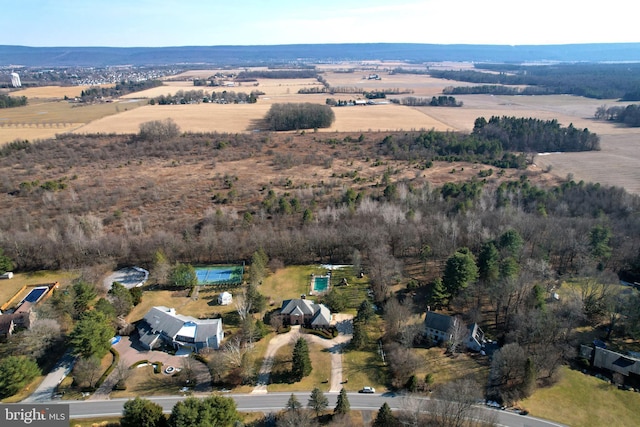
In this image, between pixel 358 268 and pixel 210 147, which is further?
pixel 210 147

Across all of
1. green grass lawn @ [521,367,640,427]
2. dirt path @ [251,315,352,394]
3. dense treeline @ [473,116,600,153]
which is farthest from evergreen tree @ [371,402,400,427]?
dense treeline @ [473,116,600,153]

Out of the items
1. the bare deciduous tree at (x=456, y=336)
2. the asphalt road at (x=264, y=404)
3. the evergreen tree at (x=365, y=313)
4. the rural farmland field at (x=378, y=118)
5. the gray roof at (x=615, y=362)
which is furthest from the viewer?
the rural farmland field at (x=378, y=118)

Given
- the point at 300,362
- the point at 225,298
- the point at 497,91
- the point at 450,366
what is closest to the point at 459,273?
the point at 450,366

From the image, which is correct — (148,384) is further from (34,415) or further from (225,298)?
(225,298)

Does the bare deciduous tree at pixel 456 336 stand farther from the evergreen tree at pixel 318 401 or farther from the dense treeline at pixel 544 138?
the dense treeline at pixel 544 138

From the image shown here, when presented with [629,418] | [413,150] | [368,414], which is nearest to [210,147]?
[413,150]

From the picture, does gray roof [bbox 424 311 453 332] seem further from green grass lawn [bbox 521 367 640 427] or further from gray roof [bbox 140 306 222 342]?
gray roof [bbox 140 306 222 342]

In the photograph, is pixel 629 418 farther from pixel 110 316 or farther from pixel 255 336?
pixel 110 316

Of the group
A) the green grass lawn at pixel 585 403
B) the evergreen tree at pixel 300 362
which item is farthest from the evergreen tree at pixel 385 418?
the green grass lawn at pixel 585 403
